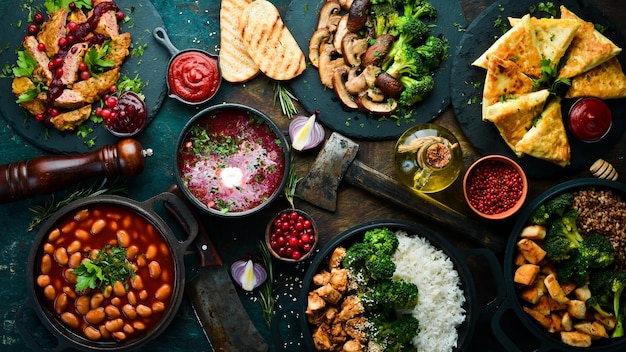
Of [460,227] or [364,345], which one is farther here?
[460,227]

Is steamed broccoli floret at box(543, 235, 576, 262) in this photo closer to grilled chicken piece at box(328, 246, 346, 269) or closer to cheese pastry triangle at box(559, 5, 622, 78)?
cheese pastry triangle at box(559, 5, 622, 78)

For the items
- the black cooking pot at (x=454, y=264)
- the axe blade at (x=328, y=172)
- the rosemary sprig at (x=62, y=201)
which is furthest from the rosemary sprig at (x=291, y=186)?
the rosemary sprig at (x=62, y=201)

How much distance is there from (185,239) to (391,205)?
1.54m

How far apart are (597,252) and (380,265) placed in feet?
4.83

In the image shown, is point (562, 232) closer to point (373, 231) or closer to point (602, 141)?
point (602, 141)

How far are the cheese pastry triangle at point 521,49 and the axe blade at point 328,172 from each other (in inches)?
44.5

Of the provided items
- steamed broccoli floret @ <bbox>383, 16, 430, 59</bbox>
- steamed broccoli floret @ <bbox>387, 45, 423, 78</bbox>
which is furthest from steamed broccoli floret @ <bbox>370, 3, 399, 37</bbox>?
steamed broccoli floret @ <bbox>387, 45, 423, 78</bbox>

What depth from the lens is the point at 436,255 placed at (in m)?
4.83

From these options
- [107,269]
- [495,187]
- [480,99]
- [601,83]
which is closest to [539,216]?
[495,187]

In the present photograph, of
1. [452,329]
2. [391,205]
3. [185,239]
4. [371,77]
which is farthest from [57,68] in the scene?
[452,329]

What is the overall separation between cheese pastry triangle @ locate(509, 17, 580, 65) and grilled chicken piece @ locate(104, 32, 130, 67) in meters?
2.90

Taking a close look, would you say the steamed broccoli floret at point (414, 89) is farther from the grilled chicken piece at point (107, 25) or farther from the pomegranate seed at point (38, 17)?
the pomegranate seed at point (38, 17)

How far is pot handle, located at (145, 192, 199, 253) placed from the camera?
466 centimetres

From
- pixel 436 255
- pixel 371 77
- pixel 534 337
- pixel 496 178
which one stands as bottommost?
pixel 534 337
